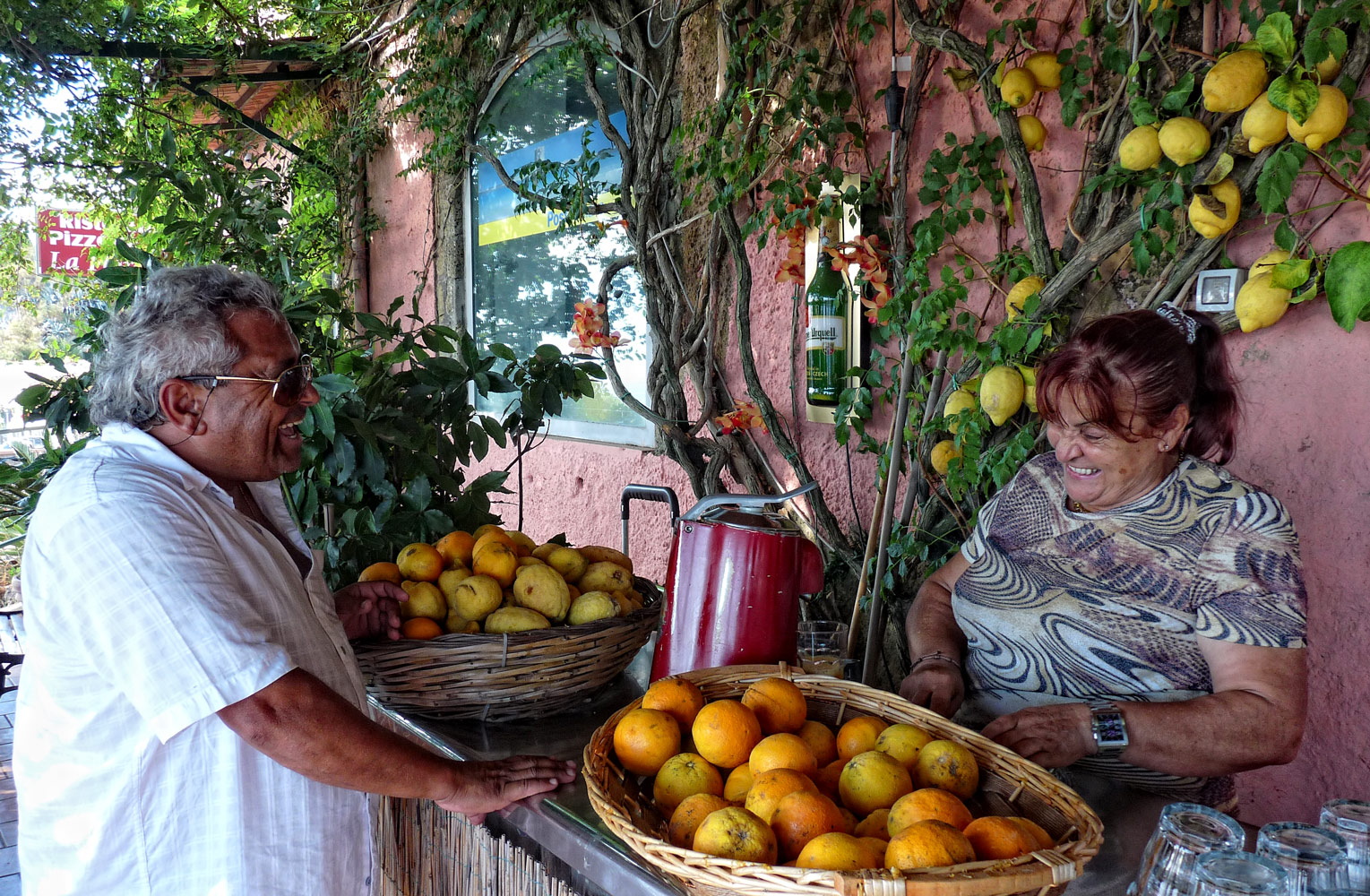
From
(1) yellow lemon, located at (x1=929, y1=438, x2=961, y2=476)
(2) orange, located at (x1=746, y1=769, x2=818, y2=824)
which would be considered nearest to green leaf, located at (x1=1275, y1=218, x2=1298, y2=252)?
(1) yellow lemon, located at (x1=929, y1=438, x2=961, y2=476)

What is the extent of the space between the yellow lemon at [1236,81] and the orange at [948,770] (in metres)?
1.46

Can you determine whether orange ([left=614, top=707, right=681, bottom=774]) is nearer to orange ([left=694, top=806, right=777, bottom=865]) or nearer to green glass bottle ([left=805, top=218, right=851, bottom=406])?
orange ([left=694, top=806, right=777, bottom=865])

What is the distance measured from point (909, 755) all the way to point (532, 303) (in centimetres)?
401

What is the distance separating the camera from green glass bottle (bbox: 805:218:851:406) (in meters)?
2.95

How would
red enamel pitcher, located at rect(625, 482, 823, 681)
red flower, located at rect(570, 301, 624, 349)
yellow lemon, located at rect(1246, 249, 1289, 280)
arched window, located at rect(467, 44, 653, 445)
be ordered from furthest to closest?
arched window, located at rect(467, 44, 653, 445), red flower, located at rect(570, 301, 624, 349), yellow lemon, located at rect(1246, 249, 1289, 280), red enamel pitcher, located at rect(625, 482, 823, 681)

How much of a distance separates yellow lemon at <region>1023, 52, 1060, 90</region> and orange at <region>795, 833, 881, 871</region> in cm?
199

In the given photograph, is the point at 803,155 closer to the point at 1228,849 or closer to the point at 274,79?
the point at 1228,849

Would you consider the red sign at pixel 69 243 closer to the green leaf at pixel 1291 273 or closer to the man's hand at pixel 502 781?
the man's hand at pixel 502 781

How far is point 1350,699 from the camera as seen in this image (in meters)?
→ 1.97

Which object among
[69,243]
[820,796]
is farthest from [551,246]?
[69,243]

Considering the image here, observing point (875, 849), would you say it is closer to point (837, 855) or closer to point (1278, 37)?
point (837, 855)

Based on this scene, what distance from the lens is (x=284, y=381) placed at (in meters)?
1.48

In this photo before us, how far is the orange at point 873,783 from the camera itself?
3.80 feet

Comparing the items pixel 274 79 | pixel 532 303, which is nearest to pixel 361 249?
pixel 274 79
